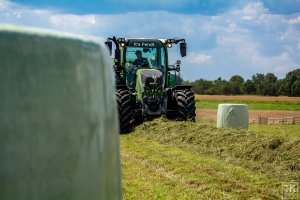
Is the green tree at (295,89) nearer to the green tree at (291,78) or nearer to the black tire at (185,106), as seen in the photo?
the green tree at (291,78)

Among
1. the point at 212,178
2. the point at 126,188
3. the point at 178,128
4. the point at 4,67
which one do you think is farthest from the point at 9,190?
the point at 178,128

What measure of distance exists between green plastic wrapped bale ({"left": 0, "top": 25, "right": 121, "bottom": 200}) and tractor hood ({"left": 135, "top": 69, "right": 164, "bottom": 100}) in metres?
13.2

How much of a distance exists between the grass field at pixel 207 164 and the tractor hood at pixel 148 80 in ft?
7.63

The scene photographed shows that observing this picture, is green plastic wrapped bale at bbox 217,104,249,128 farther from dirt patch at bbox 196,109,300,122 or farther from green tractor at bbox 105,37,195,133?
dirt patch at bbox 196,109,300,122

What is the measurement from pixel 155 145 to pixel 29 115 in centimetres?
978

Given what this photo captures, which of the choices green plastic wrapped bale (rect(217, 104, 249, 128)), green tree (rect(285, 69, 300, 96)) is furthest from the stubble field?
green tree (rect(285, 69, 300, 96))

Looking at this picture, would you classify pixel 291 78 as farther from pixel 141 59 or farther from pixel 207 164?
pixel 207 164

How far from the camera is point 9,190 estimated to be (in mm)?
1981

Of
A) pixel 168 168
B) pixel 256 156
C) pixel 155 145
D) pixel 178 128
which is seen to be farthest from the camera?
pixel 178 128

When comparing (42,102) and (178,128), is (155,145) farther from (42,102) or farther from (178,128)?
(42,102)

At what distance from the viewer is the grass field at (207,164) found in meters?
6.66

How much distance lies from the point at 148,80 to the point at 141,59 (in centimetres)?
152

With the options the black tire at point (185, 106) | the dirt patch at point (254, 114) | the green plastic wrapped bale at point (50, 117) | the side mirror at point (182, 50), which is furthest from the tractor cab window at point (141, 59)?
the dirt patch at point (254, 114)

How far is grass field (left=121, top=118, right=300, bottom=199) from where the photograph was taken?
666 centimetres
